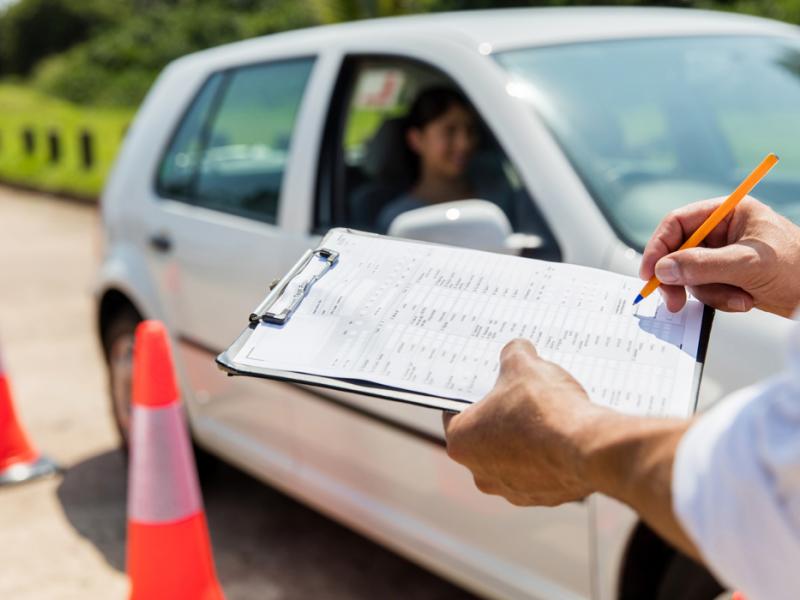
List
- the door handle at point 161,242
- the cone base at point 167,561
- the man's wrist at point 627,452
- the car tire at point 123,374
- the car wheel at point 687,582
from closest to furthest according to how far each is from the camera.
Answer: the man's wrist at point 627,452, the car wheel at point 687,582, the cone base at point 167,561, the door handle at point 161,242, the car tire at point 123,374

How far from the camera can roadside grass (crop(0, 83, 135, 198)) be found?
13828 mm

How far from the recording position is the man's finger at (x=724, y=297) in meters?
1.48

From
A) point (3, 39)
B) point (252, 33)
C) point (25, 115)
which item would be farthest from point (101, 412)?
point (3, 39)

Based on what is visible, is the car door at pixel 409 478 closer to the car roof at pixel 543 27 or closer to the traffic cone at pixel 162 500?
the car roof at pixel 543 27

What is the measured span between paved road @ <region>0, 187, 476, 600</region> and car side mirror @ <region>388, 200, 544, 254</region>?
1.30m

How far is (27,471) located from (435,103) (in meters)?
2.16

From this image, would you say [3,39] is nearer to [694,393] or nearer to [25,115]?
[25,115]

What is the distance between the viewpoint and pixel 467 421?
1.23 meters

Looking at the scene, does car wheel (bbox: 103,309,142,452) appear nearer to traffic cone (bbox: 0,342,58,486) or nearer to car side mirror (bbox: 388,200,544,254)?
traffic cone (bbox: 0,342,58,486)

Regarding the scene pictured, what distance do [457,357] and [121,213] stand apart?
288 cm

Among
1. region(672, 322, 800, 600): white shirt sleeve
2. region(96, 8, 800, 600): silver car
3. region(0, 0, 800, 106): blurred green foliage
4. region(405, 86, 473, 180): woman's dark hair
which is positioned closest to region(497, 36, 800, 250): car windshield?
region(96, 8, 800, 600): silver car

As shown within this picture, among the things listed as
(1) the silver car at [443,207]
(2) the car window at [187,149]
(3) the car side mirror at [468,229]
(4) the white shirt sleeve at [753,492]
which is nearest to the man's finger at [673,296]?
(4) the white shirt sleeve at [753,492]

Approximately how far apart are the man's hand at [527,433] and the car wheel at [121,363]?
9.38 ft

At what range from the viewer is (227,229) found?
335cm
